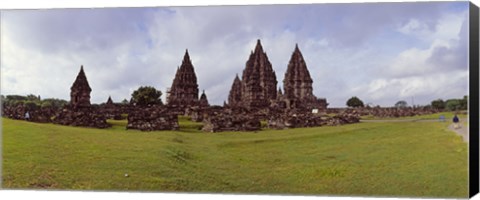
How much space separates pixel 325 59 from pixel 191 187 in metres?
3.86

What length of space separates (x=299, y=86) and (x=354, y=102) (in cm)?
129

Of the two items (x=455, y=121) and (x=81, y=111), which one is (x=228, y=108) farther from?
(x=455, y=121)

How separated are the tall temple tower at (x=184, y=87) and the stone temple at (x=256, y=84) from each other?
884 millimetres

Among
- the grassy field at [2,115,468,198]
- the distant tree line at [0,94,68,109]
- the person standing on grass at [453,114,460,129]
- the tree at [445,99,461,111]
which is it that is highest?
the distant tree line at [0,94,68,109]

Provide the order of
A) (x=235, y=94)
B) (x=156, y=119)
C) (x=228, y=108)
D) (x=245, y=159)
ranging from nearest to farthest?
(x=245, y=159) < (x=228, y=108) < (x=235, y=94) < (x=156, y=119)

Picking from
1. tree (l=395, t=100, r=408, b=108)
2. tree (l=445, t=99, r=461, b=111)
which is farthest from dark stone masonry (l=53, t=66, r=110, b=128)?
tree (l=445, t=99, r=461, b=111)

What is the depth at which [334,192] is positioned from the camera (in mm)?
13781

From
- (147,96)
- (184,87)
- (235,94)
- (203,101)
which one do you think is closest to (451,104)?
(235,94)

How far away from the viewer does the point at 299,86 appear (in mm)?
14789

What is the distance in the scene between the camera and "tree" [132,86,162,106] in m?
15.1

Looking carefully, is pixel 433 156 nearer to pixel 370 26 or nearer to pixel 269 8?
pixel 370 26

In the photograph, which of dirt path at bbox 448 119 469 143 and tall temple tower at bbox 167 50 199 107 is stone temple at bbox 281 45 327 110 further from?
dirt path at bbox 448 119 469 143

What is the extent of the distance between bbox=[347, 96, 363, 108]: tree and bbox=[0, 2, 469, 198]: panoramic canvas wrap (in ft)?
0.07

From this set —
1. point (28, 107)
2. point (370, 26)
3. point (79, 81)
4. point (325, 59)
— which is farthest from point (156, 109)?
point (370, 26)
